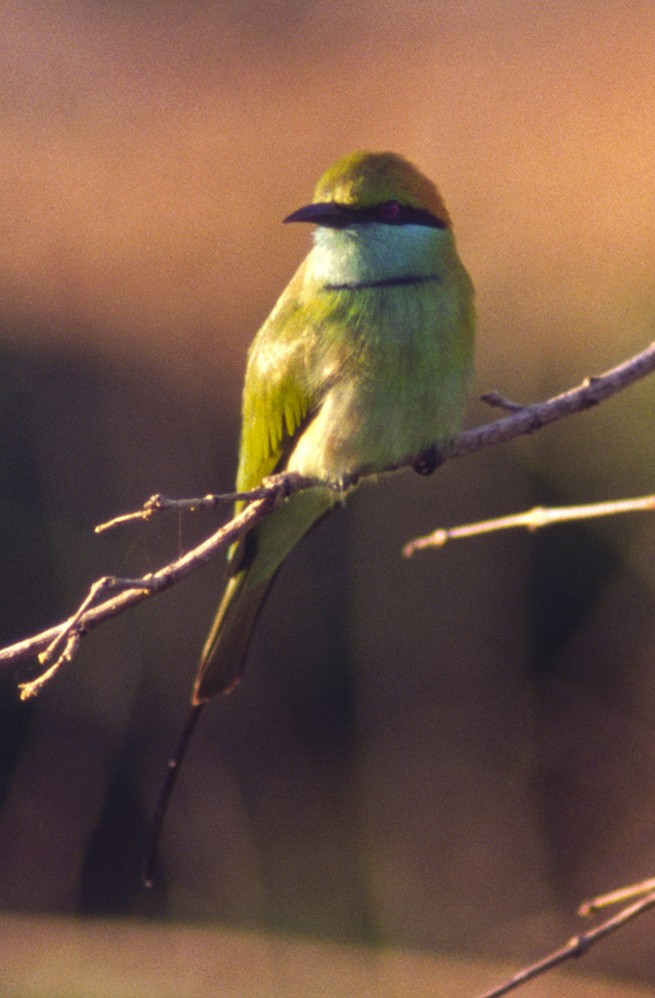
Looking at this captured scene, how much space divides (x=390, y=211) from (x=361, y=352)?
10.5 inches

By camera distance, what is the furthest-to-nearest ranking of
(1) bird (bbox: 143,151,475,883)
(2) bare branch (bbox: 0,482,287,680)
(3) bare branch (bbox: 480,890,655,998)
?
(1) bird (bbox: 143,151,475,883) → (2) bare branch (bbox: 0,482,287,680) → (3) bare branch (bbox: 480,890,655,998)

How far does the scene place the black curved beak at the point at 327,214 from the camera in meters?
2.12

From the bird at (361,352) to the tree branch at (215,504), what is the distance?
69mm

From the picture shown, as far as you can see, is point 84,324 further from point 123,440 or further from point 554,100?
point 554,100

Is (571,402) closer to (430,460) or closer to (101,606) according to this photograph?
(430,460)

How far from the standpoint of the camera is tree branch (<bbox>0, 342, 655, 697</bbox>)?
1.39 metres

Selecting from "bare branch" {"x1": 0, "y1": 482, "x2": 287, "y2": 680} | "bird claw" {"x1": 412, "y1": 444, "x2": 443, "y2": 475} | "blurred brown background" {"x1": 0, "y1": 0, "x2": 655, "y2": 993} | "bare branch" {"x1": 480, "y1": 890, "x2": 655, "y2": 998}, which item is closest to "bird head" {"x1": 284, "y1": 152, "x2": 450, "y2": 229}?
"bird claw" {"x1": 412, "y1": 444, "x2": 443, "y2": 475}

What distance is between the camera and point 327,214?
7.01 feet

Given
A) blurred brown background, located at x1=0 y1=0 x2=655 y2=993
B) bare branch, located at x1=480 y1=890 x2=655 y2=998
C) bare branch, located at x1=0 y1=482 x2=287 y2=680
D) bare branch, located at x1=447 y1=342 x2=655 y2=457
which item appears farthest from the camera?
blurred brown background, located at x1=0 y1=0 x2=655 y2=993

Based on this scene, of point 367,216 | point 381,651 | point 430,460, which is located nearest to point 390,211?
point 367,216

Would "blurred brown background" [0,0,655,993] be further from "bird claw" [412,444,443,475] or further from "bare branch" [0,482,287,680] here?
"bare branch" [0,482,287,680]

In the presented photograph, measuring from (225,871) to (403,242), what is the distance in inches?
89.3

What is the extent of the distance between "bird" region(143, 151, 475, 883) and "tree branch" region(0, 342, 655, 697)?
0.23 ft

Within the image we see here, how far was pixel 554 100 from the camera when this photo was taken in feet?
15.7
